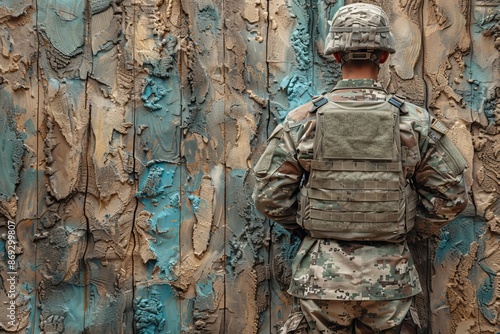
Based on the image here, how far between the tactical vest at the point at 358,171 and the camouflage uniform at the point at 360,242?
0.17ft

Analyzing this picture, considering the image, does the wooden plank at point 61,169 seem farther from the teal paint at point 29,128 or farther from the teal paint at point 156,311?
the teal paint at point 156,311

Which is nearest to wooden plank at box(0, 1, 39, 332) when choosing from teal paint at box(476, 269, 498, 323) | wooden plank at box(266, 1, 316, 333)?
wooden plank at box(266, 1, 316, 333)

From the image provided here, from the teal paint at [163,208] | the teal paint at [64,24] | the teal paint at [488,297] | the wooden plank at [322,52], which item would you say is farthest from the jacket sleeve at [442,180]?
the teal paint at [64,24]

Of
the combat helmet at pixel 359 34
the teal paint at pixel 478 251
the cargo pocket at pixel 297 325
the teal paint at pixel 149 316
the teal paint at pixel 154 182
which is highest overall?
the combat helmet at pixel 359 34

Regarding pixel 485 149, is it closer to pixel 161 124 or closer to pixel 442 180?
pixel 442 180

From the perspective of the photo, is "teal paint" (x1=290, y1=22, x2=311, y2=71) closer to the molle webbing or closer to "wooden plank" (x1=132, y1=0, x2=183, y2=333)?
"wooden plank" (x1=132, y1=0, x2=183, y2=333)

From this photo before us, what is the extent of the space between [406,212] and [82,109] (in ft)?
5.70

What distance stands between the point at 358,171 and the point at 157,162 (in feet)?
3.99

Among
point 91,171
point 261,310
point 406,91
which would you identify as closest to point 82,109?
point 91,171

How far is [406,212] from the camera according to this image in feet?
11.9

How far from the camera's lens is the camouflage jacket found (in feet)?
11.6

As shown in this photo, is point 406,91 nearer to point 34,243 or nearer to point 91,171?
point 91,171

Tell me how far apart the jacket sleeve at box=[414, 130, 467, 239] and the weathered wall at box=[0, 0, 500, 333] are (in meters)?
0.60

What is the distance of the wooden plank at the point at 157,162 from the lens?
4273mm
